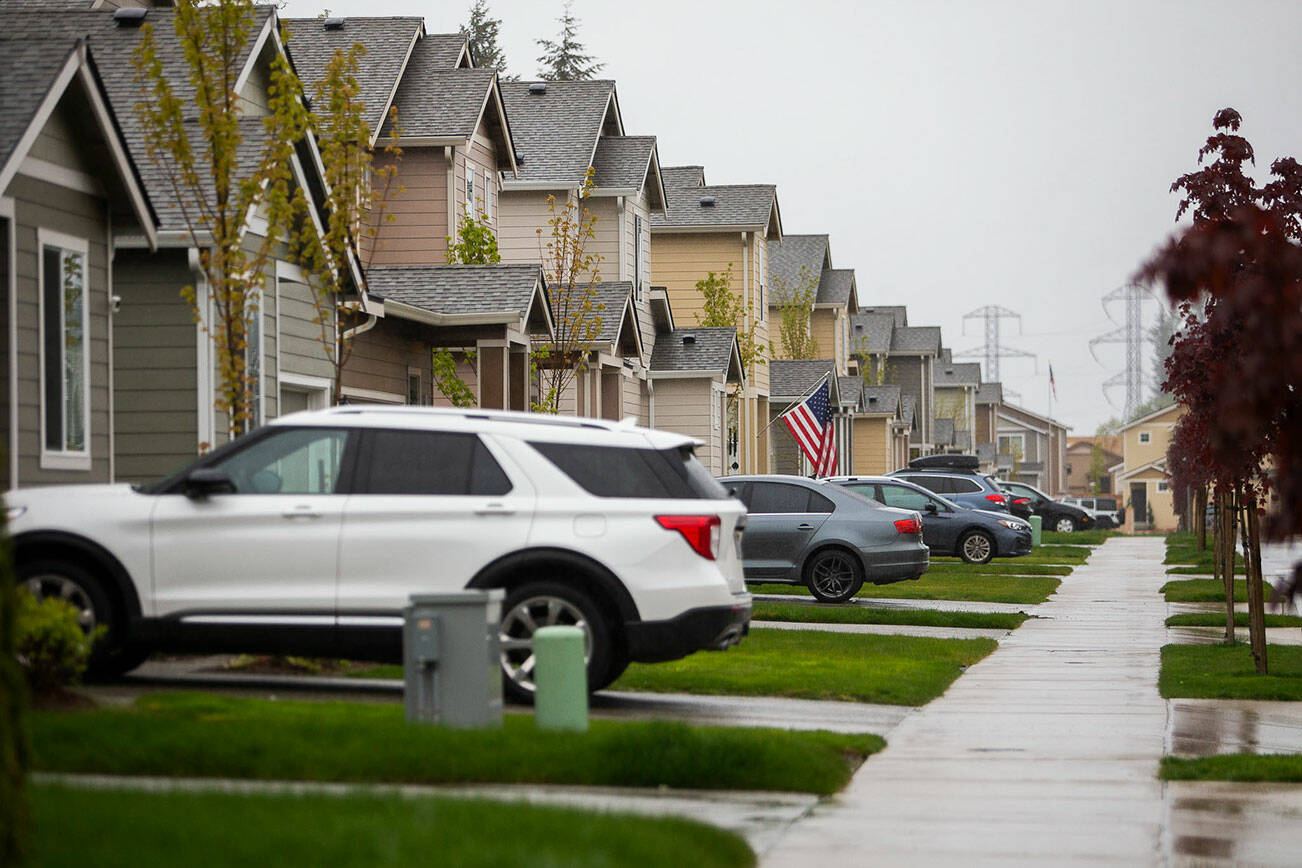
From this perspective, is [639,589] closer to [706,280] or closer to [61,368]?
[61,368]

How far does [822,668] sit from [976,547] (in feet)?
70.4

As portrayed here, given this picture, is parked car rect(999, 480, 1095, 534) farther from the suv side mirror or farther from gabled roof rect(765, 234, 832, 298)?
the suv side mirror

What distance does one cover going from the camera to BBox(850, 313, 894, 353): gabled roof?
7350 cm

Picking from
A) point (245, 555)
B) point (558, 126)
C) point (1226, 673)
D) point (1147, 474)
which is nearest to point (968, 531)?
point (558, 126)

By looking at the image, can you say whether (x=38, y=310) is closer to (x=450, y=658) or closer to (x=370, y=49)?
(x=450, y=658)

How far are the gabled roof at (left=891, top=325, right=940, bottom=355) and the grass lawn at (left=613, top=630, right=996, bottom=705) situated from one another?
6065cm

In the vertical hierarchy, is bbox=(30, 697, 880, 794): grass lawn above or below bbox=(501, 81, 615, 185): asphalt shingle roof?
below

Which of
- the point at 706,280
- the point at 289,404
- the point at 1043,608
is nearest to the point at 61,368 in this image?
the point at 289,404

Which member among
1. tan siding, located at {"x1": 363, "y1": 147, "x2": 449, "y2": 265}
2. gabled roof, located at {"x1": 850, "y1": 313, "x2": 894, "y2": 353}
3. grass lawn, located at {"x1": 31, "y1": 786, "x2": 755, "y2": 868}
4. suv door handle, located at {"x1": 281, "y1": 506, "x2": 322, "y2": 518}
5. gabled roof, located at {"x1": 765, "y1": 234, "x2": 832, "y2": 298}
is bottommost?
grass lawn, located at {"x1": 31, "y1": 786, "x2": 755, "y2": 868}

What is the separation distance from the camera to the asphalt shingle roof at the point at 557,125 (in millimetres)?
33656

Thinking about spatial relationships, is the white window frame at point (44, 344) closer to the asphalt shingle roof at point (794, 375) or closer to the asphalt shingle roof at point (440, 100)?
the asphalt shingle roof at point (440, 100)

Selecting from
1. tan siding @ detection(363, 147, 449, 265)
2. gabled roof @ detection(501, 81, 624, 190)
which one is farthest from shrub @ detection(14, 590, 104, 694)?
gabled roof @ detection(501, 81, 624, 190)

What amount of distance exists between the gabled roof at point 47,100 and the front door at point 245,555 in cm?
358

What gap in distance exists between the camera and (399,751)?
30.2 ft
